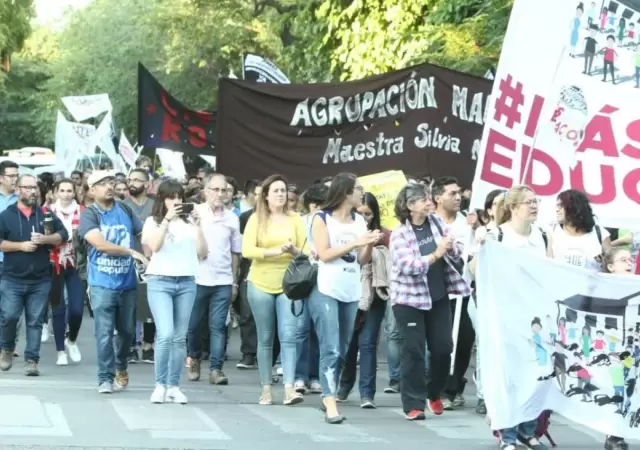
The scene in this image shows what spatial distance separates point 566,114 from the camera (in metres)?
12.0

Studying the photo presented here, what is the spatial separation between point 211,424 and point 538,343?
99.4 inches

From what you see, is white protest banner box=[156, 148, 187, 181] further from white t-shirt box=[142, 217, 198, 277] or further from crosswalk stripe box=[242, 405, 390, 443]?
crosswalk stripe box=[242, 405, 390, 443]

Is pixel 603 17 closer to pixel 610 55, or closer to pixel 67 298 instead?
pixel 610 55

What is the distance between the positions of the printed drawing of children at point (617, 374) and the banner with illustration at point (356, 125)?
191 inches

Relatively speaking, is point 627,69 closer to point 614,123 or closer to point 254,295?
point 614,123

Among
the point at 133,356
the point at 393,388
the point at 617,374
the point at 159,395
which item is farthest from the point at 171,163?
the point at 617,374

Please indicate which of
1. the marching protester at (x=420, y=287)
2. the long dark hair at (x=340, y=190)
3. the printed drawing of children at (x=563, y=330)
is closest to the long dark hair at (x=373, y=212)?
the marching protester at (x=420, y=287)

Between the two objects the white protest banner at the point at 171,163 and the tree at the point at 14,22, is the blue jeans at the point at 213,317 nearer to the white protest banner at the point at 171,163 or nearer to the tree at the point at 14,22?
the white protest banner at the point at 171,163

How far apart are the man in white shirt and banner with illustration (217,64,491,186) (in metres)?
1.00

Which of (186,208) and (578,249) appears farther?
(186,208)

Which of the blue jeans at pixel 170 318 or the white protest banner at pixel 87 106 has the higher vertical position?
the white protest banner at pixel 87 106

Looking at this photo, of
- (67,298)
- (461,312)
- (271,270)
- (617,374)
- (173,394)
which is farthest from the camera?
(67,298)

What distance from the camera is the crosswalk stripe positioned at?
436 inches

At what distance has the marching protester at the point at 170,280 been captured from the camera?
12.6 m
